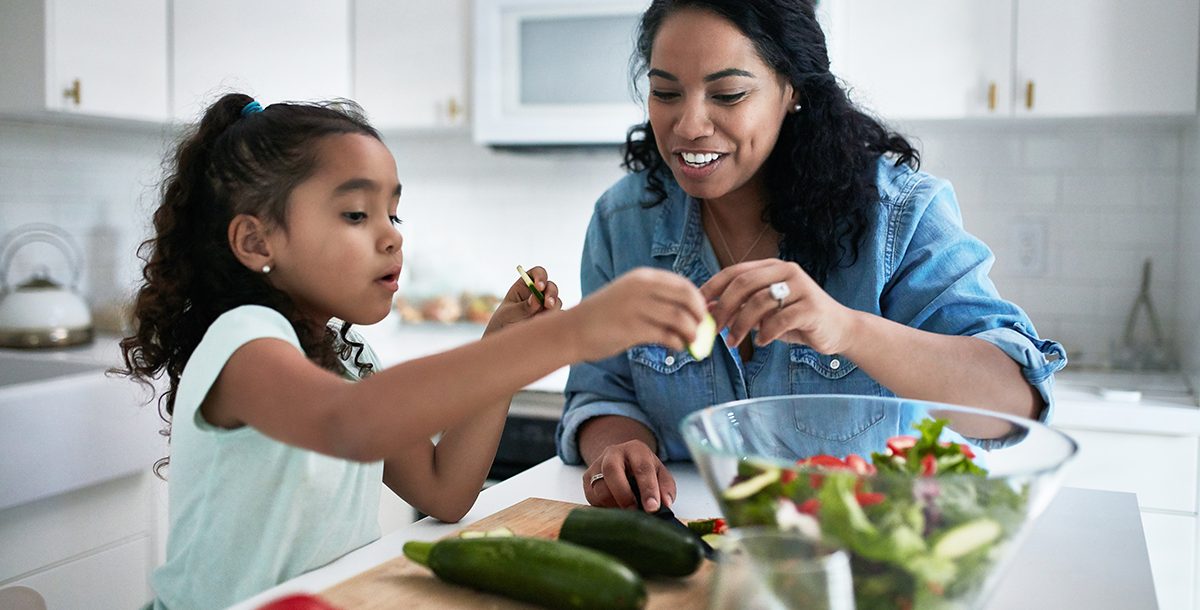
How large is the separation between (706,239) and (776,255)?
4.5 inches

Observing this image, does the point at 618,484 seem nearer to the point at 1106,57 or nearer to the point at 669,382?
the point at 669,382

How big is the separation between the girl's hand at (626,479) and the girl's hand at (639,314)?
33 cm

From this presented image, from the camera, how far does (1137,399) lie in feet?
7.61

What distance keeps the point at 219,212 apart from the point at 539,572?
65 centimetres

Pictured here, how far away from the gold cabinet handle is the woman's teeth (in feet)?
5.97

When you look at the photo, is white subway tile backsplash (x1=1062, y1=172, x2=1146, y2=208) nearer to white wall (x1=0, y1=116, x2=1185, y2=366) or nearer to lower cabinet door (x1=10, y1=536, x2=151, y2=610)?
white wall (x1=0, y1=116, x2=1185, y2=366)

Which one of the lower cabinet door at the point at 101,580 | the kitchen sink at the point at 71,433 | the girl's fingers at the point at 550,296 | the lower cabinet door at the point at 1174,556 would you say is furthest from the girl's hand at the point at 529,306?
the lower cabinet door at the point at 1174,556

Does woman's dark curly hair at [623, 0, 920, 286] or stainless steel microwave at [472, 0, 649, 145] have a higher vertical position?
stainless steel microwave at [472, 0, 649, 145]

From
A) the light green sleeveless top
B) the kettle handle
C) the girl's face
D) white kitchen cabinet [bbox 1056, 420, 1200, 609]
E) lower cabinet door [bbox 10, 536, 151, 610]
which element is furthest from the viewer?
the kettle handle

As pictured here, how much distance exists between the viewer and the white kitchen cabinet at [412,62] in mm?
3123

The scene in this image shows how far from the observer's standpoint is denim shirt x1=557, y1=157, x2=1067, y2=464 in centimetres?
138

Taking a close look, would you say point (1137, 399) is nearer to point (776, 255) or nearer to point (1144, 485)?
point (1144, 485)

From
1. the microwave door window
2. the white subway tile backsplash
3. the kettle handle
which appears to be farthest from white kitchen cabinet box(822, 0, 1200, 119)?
the kettle handle

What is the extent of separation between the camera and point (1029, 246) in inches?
115
